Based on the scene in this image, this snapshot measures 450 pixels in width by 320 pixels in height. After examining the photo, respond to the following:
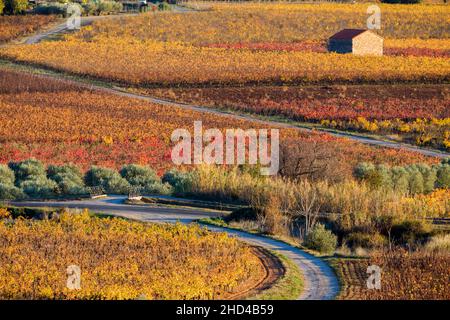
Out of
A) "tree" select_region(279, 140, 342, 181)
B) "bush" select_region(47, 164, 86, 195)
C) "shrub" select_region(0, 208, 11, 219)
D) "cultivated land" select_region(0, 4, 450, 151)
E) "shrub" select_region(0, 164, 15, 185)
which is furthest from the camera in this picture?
"cultivated land" select_region(0, 4, 450, 151)

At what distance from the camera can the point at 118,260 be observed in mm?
25406

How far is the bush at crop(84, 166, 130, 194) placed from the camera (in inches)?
1479

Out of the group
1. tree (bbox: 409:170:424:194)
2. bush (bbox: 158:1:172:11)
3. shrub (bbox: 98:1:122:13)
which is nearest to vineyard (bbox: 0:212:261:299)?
tree (bbox: 409:170:424:194)

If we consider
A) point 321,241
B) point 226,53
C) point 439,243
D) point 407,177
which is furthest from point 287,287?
point 226,53

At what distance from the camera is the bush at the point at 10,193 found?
35594mm

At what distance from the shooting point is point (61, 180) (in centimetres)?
3866

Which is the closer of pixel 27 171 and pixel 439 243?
pixel 439 243

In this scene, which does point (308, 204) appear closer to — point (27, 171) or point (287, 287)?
point (287, 287)

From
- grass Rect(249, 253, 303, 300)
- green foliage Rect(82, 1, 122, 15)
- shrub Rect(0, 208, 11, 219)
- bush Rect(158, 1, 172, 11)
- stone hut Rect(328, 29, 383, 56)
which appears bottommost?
grass Rect(249, 253, 303, 300)

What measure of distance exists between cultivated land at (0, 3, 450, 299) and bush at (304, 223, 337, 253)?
0.06m

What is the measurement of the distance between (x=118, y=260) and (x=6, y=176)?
15.1m

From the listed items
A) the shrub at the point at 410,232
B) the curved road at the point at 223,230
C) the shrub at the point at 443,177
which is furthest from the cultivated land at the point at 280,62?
the shrub at the point at 410,232

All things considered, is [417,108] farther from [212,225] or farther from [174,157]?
[212,225]

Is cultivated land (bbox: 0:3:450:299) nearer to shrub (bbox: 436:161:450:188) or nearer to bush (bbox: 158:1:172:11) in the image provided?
shrub (bbox: 436:161:450:188)
